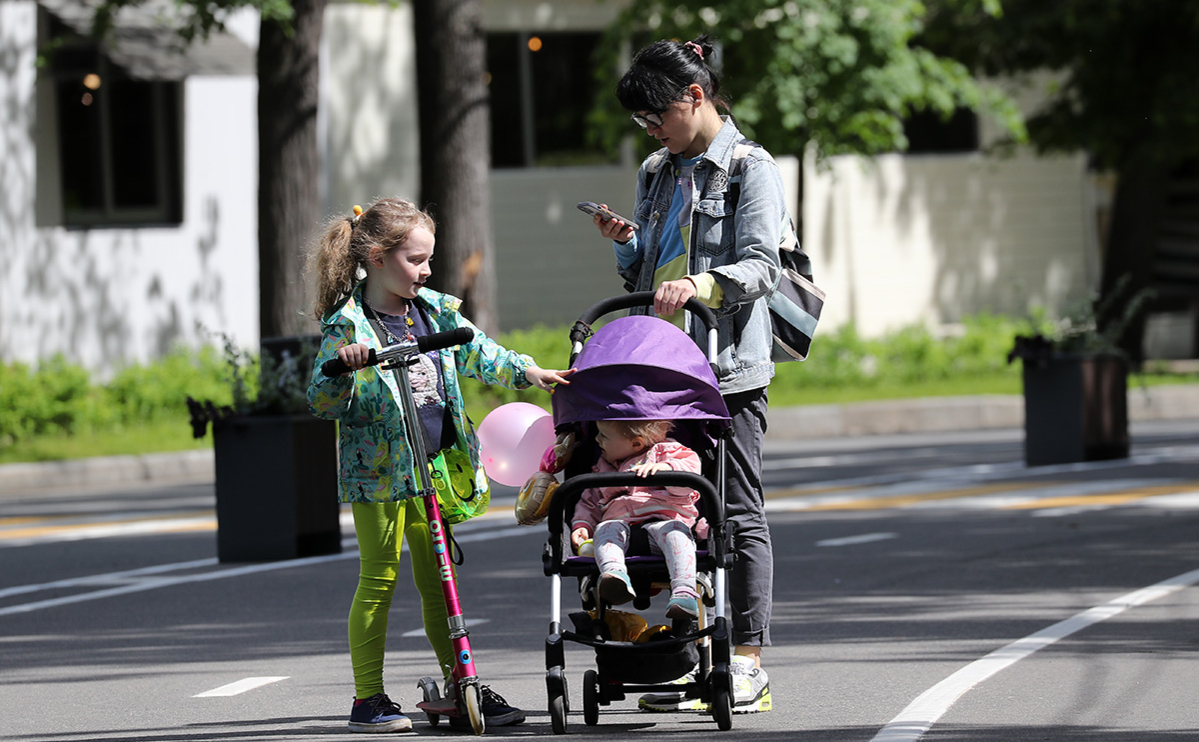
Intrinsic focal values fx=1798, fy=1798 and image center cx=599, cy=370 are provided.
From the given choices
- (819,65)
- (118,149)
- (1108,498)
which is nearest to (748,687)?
(1108,498)

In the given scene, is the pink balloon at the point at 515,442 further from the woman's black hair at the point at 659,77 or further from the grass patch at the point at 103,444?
the grass patch at the point at 103,444

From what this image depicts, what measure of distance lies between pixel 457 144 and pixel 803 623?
11814mm

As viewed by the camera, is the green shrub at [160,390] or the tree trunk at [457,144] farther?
the green shrub at [160,390]

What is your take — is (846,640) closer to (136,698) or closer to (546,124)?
(136,698)

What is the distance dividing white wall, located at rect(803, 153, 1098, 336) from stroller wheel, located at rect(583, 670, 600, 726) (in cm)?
2071

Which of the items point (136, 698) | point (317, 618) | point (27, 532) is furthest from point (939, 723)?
point (27, 532)

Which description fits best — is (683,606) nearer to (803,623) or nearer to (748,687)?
(748,687)

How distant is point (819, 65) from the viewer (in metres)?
21.0

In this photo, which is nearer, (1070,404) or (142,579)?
(142,579)

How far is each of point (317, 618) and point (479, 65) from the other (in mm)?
11705

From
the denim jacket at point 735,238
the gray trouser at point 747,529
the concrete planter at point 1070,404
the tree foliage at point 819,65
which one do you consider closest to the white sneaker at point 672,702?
the gray trouser at point 747,529

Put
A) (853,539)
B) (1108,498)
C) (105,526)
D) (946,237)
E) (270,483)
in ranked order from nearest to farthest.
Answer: (270,483) < (853,539) < (1108,498) < (105,526) < (946,237)

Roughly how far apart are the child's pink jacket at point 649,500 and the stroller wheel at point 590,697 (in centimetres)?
45

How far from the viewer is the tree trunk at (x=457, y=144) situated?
18719mm
